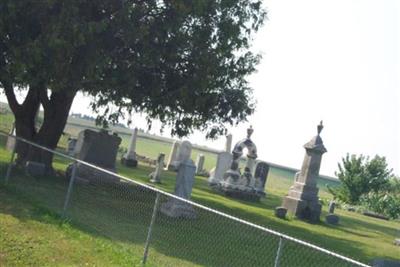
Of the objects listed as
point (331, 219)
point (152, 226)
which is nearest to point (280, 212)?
point (331, 219)

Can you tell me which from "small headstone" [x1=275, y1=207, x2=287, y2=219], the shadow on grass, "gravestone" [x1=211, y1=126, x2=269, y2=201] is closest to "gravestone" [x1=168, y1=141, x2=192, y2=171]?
"gravestone" [x1=211, y1=126, x2=269, y2=201]

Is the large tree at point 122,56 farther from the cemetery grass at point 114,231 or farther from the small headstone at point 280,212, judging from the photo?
the small headstone at point 280,212

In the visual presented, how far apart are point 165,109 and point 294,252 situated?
5884mm

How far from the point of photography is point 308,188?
21359 mm

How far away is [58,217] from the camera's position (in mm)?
9984

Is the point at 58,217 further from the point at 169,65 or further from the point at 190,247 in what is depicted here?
the point at 169,65

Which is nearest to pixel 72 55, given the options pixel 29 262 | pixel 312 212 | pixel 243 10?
pixel 243 10

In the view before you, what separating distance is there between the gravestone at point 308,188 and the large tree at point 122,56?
607cm

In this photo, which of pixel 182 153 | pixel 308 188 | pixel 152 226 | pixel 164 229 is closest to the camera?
pixel 152 226

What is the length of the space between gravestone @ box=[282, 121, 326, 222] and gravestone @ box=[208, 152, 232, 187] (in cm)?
568

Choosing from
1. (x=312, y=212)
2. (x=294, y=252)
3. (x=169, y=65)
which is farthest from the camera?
(x=312, y=212)

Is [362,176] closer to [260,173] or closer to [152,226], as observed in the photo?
[260,173]

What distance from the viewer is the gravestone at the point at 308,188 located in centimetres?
2045

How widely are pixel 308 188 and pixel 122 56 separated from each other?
10.6 metres
